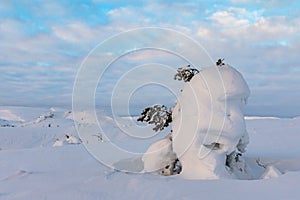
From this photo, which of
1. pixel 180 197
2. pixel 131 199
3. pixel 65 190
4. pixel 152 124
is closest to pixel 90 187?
pixel 65 190

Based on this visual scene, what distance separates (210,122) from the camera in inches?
231

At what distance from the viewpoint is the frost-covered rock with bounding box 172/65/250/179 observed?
5.83 metres

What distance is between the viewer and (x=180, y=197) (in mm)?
4430

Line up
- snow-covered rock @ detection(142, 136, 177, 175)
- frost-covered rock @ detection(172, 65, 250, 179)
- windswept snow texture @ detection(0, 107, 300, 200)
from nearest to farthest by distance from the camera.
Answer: windswept snow texture @ detection(0, 107, 300, 200) < frost-covered rock @ detection(172, 65, 250, 179) < snow-covered rock @ detection(142, 136, 177, 175)

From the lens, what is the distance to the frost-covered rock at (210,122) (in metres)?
5.83

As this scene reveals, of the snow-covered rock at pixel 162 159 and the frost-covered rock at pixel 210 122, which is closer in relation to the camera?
the frost-covered rock at pixel 210 122

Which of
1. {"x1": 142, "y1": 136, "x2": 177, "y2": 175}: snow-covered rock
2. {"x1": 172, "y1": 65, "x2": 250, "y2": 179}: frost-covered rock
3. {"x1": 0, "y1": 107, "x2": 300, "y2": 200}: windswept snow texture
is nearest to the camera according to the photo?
{"x1": 0, "y1": 107, "x2": 300, "y2": 200}: windswept snow texture

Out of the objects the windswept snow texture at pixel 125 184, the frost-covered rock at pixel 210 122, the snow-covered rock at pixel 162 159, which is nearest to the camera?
the windswept snow texture at pixel 125 184

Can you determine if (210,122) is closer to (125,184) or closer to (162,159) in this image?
(162,159)

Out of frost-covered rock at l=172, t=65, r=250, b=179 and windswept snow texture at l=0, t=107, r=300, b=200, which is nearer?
windswept snow texture at l=0, t=107, r=300, b=200

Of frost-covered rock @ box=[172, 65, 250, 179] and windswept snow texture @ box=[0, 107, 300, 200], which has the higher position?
frost-covered rock @ box=[172, 65, 250, 179]

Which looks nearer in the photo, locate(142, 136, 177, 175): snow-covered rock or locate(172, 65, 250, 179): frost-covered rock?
locate(172, 65, 250, 179): frost-covered rock

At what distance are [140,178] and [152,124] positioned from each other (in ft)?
6.00

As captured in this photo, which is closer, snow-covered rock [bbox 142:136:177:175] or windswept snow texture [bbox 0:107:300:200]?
windswept snow texture [bbox 0:107:300:200]
